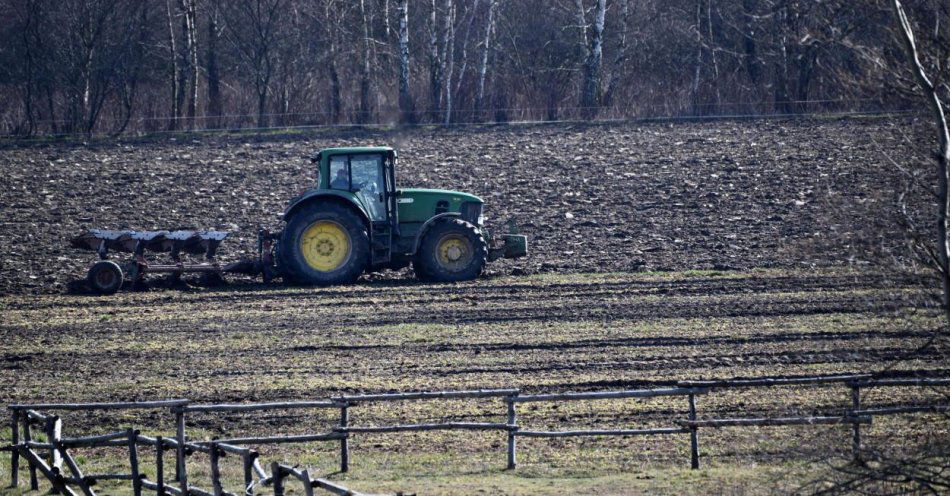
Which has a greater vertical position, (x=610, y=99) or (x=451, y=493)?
(x=610, y=99)

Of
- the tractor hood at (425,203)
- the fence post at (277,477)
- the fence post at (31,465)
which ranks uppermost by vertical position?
the tractor hood at (425,203)

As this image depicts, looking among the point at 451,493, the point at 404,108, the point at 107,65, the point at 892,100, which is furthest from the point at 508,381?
the point at 107,65

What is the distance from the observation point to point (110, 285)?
1869 centimetres

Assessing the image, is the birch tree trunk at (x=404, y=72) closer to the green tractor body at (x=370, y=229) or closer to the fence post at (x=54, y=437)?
the green tractor body at (x=370, y=229)

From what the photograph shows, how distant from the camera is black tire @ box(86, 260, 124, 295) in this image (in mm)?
18656

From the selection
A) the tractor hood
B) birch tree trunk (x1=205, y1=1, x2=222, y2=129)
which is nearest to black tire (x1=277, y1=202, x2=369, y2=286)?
the tractor hood

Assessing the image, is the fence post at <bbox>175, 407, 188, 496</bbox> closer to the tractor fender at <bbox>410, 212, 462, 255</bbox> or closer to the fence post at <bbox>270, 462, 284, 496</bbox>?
the fence post at <bbox>270, 462, 284, 496</bbox>

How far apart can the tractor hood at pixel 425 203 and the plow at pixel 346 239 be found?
2cm

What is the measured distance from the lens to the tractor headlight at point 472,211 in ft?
63.8

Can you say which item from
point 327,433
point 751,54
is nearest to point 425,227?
point 327,433

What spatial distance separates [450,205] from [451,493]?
1045cm

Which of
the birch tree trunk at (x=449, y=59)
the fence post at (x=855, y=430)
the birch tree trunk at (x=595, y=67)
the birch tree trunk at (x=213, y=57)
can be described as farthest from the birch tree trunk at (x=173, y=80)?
the fence post at (x=855, y=430)

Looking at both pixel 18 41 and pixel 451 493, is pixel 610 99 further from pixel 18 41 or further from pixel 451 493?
pixel 451 493

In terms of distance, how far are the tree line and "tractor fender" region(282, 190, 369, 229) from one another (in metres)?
12.6
